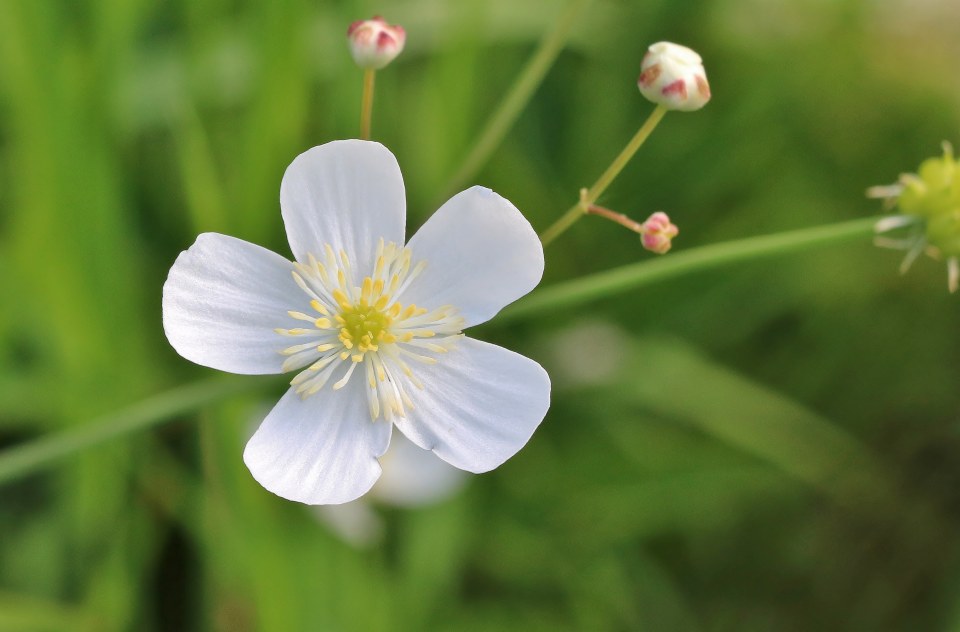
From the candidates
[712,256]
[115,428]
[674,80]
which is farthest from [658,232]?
[115,428]

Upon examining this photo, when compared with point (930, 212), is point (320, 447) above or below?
below

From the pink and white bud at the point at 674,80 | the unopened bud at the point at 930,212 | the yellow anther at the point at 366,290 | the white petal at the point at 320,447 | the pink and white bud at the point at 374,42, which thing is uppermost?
the pink and white bud at the point at 374,42

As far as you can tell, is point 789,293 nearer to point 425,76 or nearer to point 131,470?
point 425,76

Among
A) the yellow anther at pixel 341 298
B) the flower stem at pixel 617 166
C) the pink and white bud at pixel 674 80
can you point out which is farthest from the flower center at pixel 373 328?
the pink and white bud at pixel 674 80

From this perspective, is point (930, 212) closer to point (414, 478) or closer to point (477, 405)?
point (477, 405)

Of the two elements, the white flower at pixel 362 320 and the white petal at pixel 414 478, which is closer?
the white flower at pixel 362 320

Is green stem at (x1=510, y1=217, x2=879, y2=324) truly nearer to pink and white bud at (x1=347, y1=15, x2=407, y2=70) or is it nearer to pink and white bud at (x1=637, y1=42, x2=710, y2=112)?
pink and white bud at (x1=637, y1=42, x2=710, y2=112)

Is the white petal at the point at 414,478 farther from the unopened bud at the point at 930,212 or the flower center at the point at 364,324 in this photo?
the unopened bud at the point at 930,212
